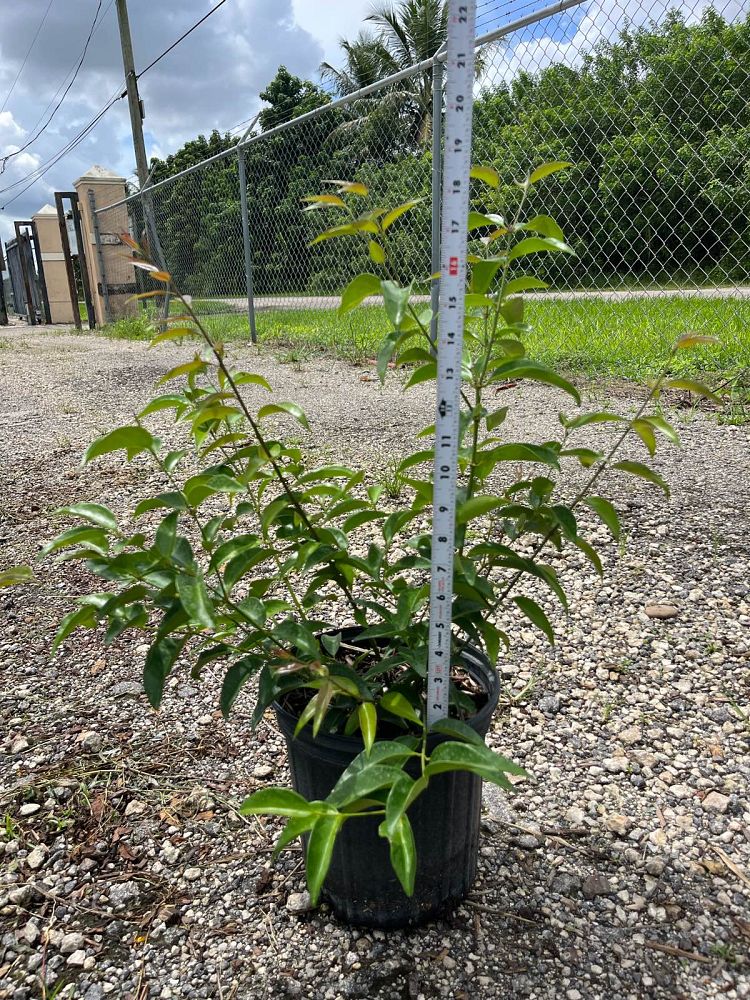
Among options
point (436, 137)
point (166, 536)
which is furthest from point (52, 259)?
point (166, 536)

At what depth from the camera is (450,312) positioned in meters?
0.88

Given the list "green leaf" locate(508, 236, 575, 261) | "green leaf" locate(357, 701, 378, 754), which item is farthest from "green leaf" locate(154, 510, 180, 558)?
"green leaf" locate(508, 236, 575, 261)

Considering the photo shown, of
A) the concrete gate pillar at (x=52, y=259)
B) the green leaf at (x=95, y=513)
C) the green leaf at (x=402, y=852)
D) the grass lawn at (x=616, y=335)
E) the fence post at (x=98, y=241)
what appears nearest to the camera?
the green leaf at (x=402, y=852)

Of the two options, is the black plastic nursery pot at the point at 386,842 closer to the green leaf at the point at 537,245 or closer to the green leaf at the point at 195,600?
the green leaf at the point at 195,600

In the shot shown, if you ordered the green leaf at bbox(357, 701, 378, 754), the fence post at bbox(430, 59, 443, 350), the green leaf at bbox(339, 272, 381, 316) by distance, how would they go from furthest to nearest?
the fence post at bbox(430, 59, 443, 350) < the green leaf at bbox(339, 272, 381, 316) < the green leaf at bbox(357, 701, 378, 754)

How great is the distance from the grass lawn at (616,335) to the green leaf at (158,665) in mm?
3032

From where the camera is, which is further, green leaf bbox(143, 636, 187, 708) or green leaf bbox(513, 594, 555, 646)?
green leaf bbox(513, 594, 555, 646)

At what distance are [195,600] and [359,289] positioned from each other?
474mm

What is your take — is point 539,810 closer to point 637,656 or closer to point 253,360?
point 637,656

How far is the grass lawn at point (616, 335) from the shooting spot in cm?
441

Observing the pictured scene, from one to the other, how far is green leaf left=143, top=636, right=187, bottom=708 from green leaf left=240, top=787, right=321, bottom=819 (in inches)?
10.0

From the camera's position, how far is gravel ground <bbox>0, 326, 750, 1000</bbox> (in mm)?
1127

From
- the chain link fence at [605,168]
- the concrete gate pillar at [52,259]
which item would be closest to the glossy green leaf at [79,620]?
the chain link fence at [605,168]

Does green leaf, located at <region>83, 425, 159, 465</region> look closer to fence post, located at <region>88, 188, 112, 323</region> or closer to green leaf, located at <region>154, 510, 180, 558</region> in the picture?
green leaf, located at <region>154, 510, 180, 558</region>
